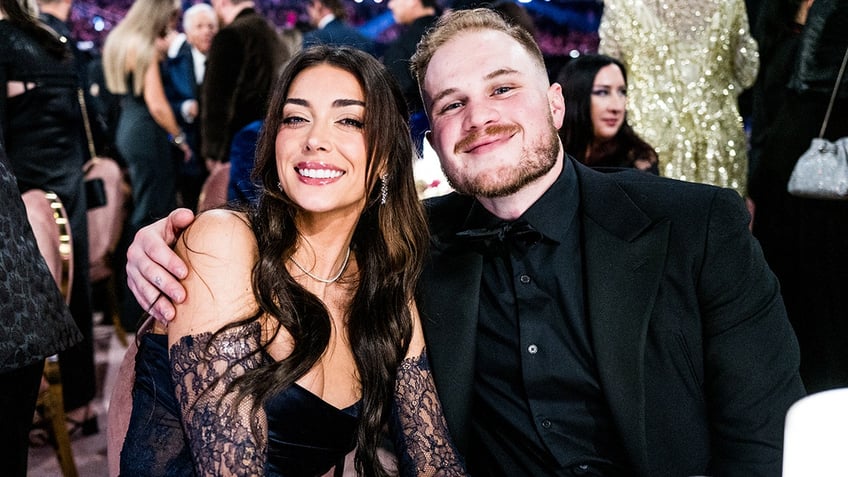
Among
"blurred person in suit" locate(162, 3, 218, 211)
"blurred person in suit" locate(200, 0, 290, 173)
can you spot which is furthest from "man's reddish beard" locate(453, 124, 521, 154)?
"blurred person in suit" locate(162, 3, 218, 211)

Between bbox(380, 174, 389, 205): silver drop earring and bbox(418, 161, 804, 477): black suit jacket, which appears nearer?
bbox(418, 161, 804, 477): black suit jacket

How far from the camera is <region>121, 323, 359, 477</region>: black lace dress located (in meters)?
1.75

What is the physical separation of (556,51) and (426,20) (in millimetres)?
7261

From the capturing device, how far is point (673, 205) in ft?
6.42

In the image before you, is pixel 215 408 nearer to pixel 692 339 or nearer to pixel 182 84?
pixel 692 339

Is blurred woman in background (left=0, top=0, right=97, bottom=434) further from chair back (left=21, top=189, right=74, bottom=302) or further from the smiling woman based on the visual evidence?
the smiling woman

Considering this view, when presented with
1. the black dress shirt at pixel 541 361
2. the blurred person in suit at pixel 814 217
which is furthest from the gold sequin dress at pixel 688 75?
the black dress shirt at pixel 541 361

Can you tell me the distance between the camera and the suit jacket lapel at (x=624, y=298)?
1842 mm

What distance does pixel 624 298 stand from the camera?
1.89 meters

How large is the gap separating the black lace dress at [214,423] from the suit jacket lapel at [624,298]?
606 millimetres

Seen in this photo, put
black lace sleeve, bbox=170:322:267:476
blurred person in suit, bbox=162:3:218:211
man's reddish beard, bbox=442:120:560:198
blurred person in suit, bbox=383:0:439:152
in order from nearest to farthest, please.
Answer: black lace sleeve, bbox=170:322:267:476 → man's reddish beard, bbox=442:120:560:198 → blurred person in suit, bbox=383:0:439:152 → blurred person in suit, bbox=162:3:218:211

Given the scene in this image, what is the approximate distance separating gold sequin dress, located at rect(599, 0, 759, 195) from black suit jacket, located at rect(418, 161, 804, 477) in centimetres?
213

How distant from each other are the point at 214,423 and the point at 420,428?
1.61ft

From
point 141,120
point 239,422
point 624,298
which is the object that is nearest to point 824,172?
point 624,298
